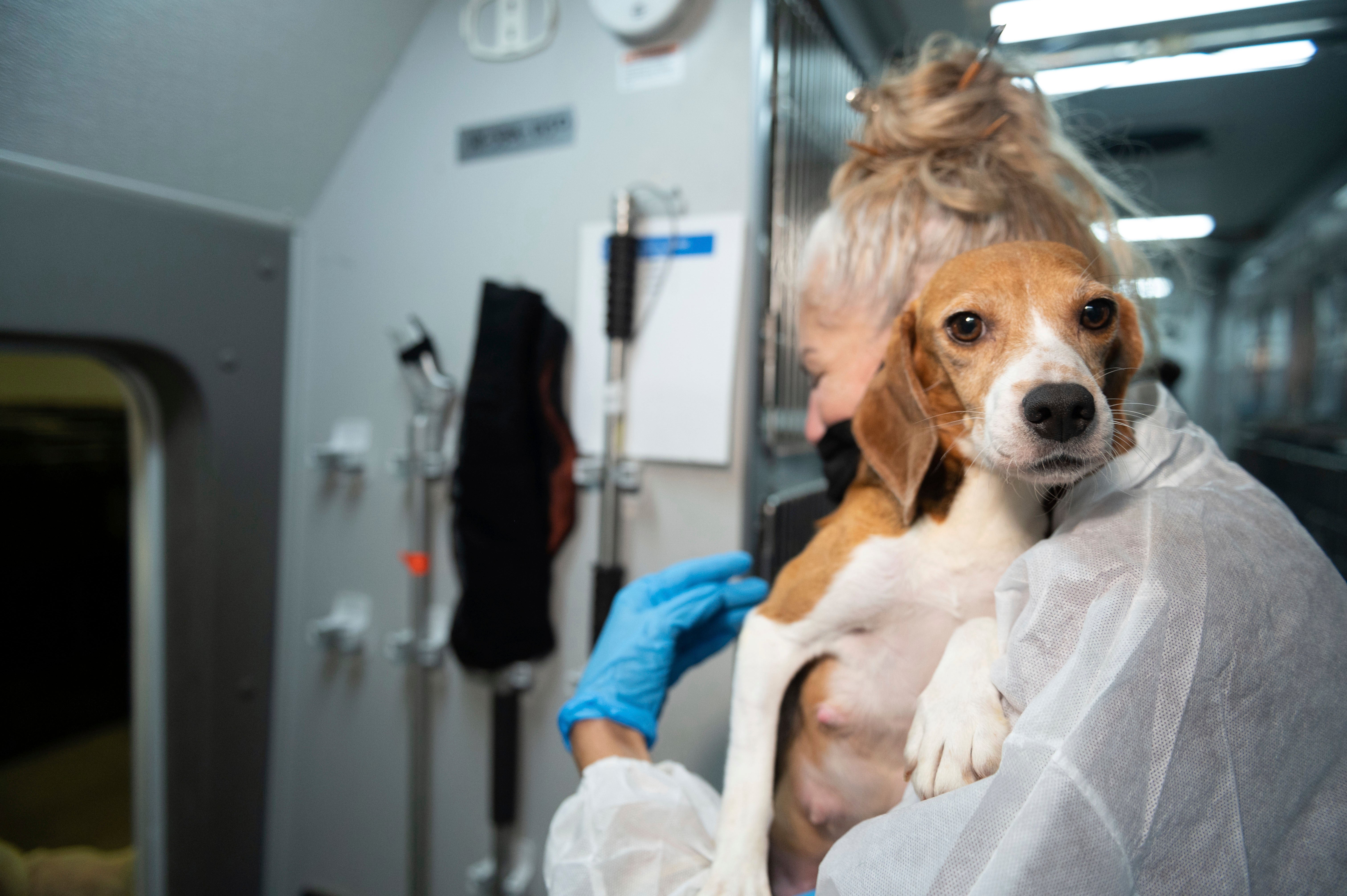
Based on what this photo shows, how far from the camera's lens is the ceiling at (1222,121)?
1163 millimetres

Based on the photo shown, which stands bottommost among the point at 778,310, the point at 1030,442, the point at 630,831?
the point at 630,831

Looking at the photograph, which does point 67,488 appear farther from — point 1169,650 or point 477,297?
point 1169,650

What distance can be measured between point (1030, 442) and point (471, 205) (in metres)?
1.33

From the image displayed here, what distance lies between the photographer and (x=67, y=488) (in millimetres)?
1228

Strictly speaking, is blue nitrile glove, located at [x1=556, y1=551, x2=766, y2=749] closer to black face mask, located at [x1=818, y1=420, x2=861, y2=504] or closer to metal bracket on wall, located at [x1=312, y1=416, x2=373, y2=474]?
black face mask, located at [x1=818, y1=420, x2=861, y2=504]

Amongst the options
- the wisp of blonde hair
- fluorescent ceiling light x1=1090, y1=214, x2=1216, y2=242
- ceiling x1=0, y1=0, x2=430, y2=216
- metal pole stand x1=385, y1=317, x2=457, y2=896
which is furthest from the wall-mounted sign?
fluorescent ceiling light x1=1090, y1=214, x2=1216, y2=242

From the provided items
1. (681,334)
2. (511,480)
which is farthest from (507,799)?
(681,334)

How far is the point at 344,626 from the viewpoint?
161 centimetres

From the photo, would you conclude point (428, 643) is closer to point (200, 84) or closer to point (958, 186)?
point (200, 84)

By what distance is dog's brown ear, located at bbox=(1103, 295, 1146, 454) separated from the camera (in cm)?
60

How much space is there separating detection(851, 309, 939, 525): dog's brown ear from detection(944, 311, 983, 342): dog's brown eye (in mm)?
53

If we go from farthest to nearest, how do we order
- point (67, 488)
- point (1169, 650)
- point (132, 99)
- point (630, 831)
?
1. point (67, 488)
2. point (132, 99)
3. point (630, 831)
4. point (1169, 650)

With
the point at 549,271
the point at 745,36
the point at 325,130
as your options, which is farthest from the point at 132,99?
the point at 745,36

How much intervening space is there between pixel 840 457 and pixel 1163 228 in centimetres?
80
